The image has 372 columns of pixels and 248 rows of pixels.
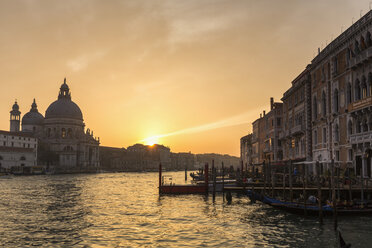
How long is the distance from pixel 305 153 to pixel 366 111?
1316cm

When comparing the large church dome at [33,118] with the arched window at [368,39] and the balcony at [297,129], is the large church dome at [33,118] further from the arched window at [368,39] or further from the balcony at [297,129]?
the arched window at [368,39]

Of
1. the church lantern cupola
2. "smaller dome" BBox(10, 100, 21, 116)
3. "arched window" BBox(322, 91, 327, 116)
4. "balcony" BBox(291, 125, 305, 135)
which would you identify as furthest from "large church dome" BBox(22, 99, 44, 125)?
"arched window" BBox(322, 91, 327, 116)

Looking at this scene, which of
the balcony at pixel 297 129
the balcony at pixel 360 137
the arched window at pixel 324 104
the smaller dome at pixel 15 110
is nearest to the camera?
the balcony at pixel 360 137

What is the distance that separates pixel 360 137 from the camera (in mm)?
27656

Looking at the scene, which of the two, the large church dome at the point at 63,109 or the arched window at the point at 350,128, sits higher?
the large church dome at the point at 63,109

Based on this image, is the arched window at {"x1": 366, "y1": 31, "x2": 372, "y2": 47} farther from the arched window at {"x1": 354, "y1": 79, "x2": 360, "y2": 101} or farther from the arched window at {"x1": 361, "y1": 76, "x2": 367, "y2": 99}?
the arched window at {"x1": 354, "y1": 79, "x2": 360, "y2": 101}

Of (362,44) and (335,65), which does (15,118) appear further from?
(362,44)

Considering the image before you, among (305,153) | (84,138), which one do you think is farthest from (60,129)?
(305,153)

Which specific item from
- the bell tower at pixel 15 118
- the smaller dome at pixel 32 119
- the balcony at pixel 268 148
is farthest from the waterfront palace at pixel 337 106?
the bell tower at pixel 15 118

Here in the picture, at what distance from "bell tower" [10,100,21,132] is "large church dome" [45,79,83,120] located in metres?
13.5

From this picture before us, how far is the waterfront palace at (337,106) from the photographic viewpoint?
27.5m

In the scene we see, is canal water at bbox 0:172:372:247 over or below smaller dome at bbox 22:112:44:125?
below

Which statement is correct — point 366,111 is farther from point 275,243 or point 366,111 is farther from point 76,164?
point 76,164

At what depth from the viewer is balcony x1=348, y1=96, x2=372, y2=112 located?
1038 inches
